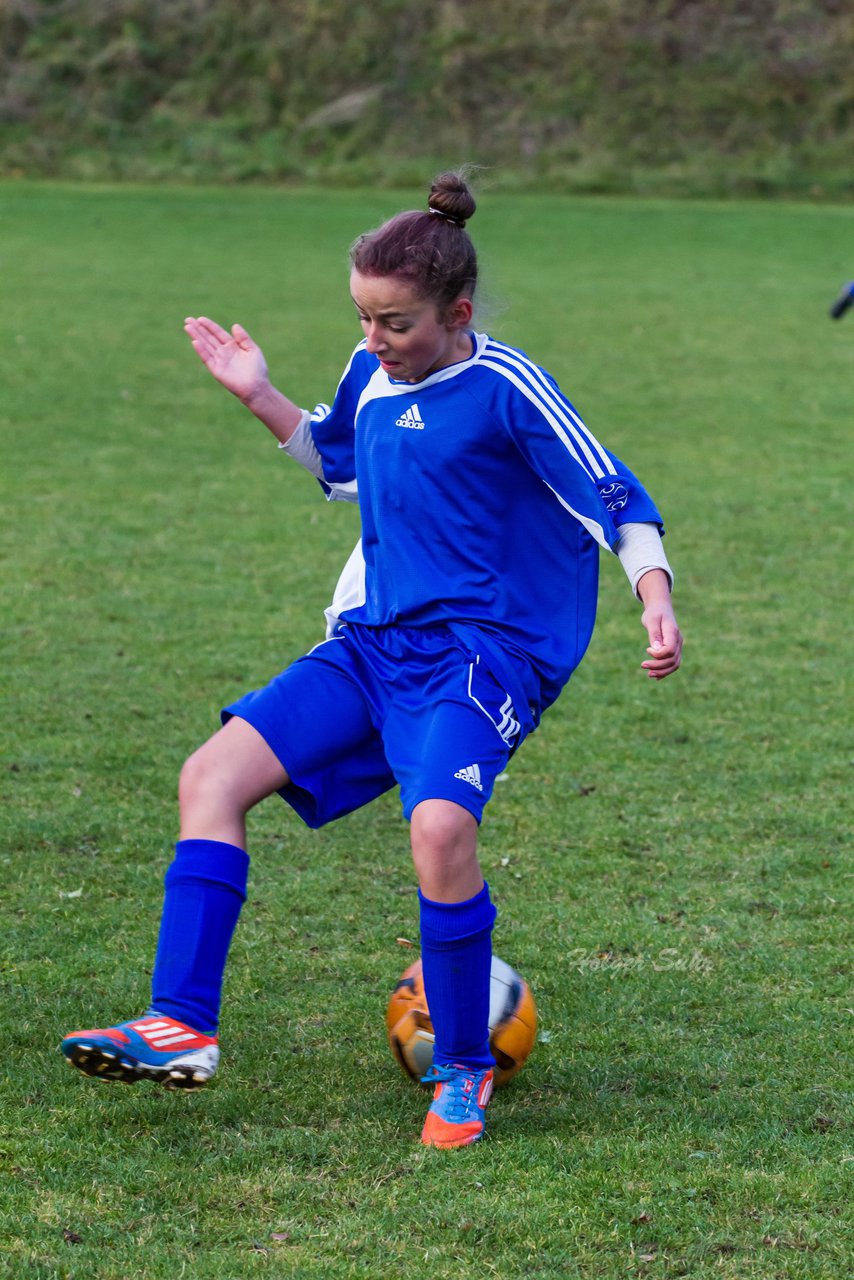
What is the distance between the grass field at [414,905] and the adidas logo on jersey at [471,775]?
0.62 metres

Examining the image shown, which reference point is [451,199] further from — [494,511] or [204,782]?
[204,782]

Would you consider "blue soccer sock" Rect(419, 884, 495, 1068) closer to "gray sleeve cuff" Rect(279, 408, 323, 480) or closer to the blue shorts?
the blue shorts

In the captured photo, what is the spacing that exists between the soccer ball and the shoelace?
0.17m

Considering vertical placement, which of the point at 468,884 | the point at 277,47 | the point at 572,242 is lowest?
the point at 468,884

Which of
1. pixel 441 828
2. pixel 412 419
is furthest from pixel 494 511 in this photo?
pixel 441 828

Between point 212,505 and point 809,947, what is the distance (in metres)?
5.06

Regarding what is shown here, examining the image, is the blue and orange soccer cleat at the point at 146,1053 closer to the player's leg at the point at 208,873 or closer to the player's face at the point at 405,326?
the player's leg at the point at 208,873

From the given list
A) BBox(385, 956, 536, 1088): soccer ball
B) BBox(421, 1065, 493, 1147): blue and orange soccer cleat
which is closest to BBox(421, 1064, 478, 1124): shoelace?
BBox(421, 1065, 493, 1147): blue and orange soccer cleat

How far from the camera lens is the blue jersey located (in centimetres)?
310

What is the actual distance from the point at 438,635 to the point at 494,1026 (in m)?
0.75

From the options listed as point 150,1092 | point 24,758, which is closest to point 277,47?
point 24,758

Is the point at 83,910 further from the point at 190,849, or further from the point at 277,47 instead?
the point at 277,47

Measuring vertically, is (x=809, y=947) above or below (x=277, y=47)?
below

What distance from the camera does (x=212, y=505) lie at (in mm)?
8414
